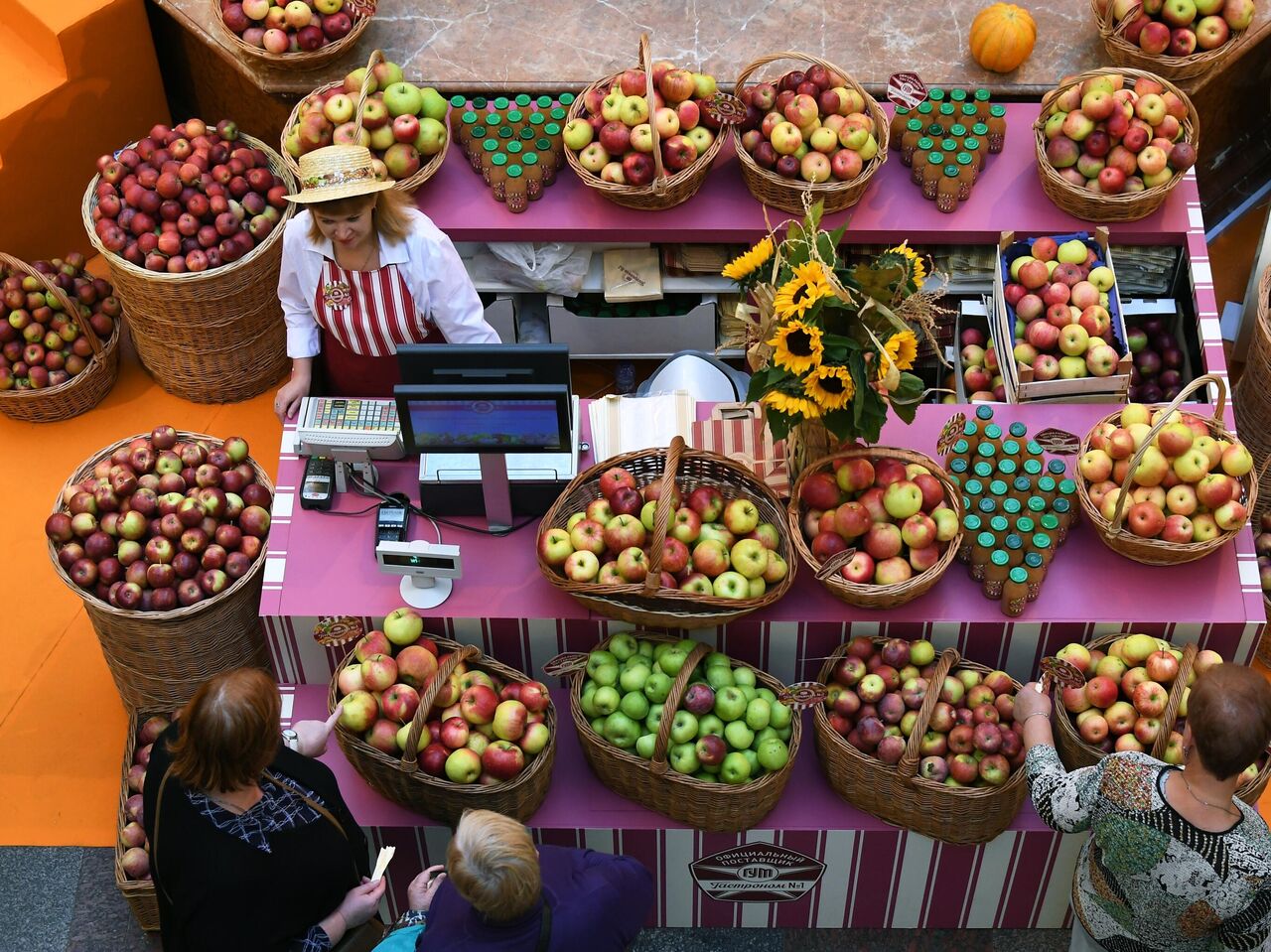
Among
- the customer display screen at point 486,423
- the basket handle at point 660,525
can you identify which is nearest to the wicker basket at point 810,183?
the basket handle at point 660,525

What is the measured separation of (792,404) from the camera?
3539 millimetres

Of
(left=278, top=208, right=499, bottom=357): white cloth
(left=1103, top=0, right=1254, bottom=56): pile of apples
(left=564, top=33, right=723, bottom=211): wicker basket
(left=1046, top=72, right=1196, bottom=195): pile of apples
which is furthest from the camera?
(left=1103, top=0, right=1254, bottom=56): pile of apples

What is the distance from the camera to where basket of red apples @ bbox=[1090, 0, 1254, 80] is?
5.02 metres

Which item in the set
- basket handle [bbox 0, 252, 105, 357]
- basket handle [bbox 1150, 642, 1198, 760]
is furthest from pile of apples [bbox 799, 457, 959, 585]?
basket handle [bbox 0, 252, 105, 357]

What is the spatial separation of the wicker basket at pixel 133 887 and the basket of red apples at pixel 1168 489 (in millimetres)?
2936

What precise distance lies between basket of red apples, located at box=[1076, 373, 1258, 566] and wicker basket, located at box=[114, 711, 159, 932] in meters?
2.94

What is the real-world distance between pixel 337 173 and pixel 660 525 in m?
1.41

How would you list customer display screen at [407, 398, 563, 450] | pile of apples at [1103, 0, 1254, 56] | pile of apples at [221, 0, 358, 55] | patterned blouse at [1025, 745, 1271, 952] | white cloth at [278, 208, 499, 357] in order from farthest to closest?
pile of apples at [221, 0, 358, 55], pile of apples at [1103, 0, 1254, 56], white cloth at [278, 208, 499, 357], customer display screen at [407, 398, 563, 450], patterned blouse at [1025, 745, 1271, 952]

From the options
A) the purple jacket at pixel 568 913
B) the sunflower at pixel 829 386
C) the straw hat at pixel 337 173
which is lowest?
Answer: the purple jacket at pixel 568 913

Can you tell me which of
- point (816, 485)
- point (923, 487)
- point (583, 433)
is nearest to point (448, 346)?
point (583, 433)

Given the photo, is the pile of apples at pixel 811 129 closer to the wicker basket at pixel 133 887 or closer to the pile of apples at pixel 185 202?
the pile of apples at pixel 185 202

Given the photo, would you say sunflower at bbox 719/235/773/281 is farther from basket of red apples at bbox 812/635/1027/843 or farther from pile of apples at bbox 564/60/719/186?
pile of apples at bbox 564/60/719/186

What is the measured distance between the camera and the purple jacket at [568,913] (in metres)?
2.73

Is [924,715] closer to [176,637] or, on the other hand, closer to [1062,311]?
[1062,311]
